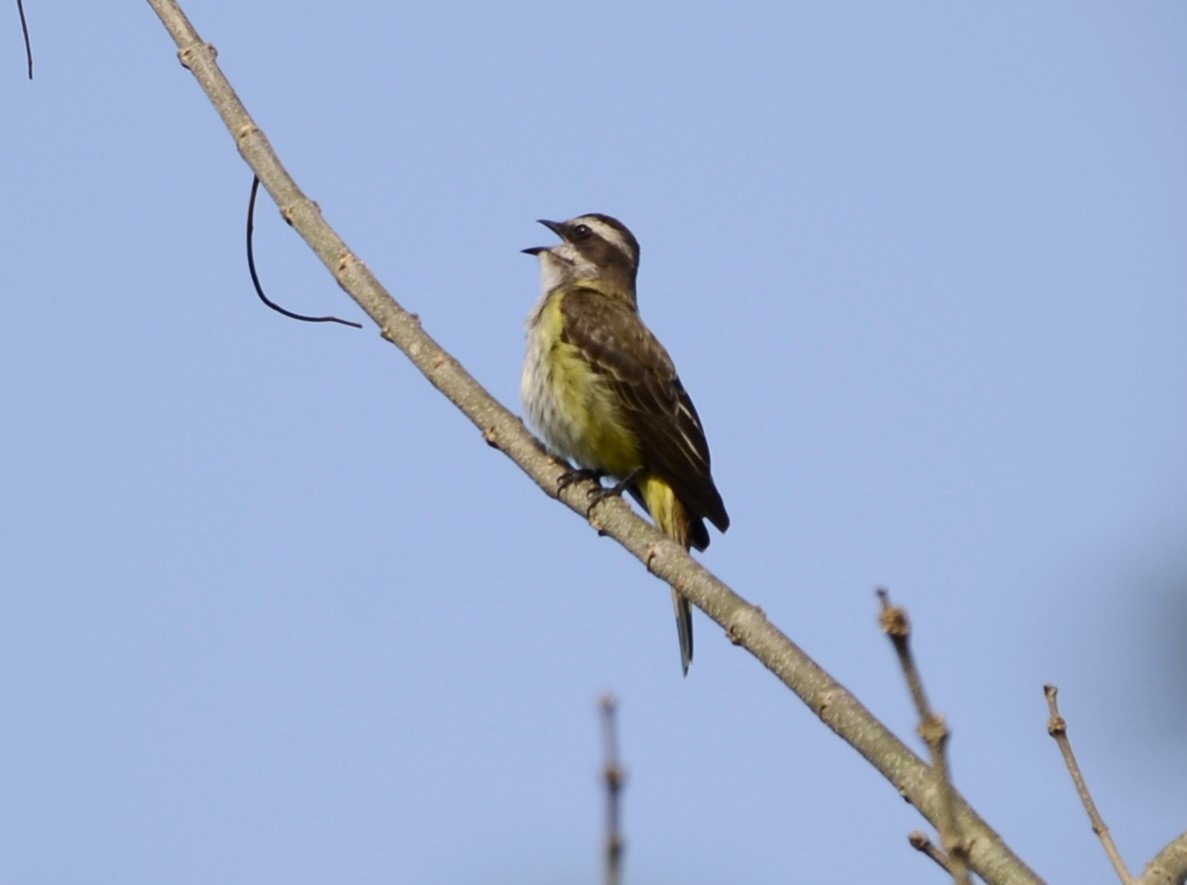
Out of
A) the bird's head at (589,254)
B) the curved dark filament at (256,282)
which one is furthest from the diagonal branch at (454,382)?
the bird's head at (589,254)

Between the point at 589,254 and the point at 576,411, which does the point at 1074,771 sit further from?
the point at 589,254

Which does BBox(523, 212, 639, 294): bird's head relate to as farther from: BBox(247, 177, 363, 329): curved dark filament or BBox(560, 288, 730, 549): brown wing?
BBox(247, 177, 363, 329): curved dark filament

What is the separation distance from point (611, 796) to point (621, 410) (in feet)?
22.0

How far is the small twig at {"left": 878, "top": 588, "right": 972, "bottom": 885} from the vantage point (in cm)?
238

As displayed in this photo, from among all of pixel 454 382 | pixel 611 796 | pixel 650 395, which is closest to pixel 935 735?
pixel 611 796

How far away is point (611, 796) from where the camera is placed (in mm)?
2367

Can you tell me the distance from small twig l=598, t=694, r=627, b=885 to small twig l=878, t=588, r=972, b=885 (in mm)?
414

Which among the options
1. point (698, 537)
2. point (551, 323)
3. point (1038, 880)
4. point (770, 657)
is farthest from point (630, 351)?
point (1038, 880)

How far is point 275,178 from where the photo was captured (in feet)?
19.5

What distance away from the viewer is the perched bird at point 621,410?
8.87 metres

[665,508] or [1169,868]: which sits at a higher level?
[665,508]

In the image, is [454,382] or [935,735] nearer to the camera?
[935,735]

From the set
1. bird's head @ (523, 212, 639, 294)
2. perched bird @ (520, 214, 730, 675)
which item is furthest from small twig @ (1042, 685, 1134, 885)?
bird's head @ (523, 212, 639, 294)

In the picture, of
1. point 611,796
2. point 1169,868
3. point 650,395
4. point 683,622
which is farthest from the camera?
Result: point 650,395
